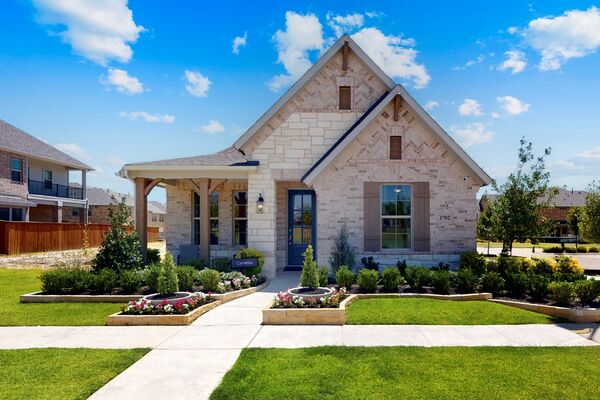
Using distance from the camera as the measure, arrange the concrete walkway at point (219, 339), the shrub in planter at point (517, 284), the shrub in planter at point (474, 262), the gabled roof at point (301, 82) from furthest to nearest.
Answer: the gabled roof at point (301, 82), the shrub in planter at point (474, 262), the shrub in planter at point (517, 284), the concrete walkway at point (219, 339)

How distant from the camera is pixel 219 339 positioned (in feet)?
24.3

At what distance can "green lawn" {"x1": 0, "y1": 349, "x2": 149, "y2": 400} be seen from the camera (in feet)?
16.9

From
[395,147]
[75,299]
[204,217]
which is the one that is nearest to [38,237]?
[204,217]

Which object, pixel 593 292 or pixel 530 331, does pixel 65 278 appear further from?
pixel 593 292

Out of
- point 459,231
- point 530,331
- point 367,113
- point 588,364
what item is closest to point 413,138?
point 367,113

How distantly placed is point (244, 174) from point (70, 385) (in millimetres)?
9454

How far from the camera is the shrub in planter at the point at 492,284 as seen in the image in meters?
10.4

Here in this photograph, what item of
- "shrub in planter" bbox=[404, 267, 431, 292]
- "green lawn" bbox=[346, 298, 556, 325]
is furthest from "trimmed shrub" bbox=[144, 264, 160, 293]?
"shrub in planter" bbox=[404, 267, 431, 292]

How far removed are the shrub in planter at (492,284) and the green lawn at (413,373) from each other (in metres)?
3.73

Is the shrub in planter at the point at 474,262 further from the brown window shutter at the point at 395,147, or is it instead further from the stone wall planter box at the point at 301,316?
the stone wall planter box at the point at 301,316

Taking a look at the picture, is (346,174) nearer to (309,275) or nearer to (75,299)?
(309,275)

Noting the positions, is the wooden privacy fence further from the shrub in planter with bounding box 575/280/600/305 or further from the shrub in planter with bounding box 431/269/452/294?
the shrub in planter with bounding box 575/280/600/305

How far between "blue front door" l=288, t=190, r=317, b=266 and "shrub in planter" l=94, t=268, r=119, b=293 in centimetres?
652

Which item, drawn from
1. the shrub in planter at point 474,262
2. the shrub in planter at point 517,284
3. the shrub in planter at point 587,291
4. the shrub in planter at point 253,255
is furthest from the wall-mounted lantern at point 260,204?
the shrub in planter at point 587,291
